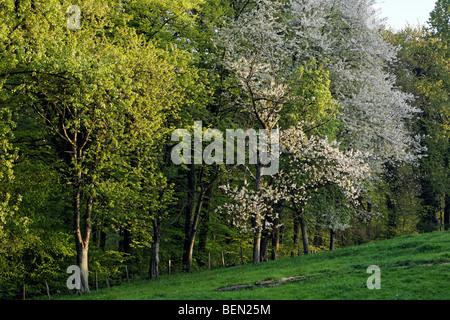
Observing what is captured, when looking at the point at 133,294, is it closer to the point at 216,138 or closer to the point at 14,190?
the point at 14,190

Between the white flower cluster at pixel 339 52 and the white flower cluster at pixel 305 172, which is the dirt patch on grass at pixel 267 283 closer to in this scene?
the white flower cluster at pixel 305 172

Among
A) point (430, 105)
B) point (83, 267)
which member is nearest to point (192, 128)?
point (83, 267)

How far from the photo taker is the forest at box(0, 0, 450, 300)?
2366 cm

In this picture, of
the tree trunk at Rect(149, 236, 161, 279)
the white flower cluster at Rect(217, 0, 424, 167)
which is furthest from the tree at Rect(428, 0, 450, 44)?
the tree trunk at Rect(149, 236, 161, 279)

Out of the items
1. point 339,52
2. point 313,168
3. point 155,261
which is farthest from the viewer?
point 339,52

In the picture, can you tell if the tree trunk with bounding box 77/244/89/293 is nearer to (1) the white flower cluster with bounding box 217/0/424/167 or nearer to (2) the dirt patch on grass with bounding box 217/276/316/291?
(2) the dirt patch on grass with bounding box 217/276/316/291

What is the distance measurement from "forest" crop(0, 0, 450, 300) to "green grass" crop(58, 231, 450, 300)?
4.86 meters

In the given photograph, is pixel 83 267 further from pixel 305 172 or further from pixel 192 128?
pixel 305 172

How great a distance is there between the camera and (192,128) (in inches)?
1280

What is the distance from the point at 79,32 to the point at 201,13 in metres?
16.4

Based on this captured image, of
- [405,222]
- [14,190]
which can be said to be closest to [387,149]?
[405,222]

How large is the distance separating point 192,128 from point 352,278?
55.7ft

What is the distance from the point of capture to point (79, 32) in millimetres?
24578

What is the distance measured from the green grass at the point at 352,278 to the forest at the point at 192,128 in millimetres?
4861
